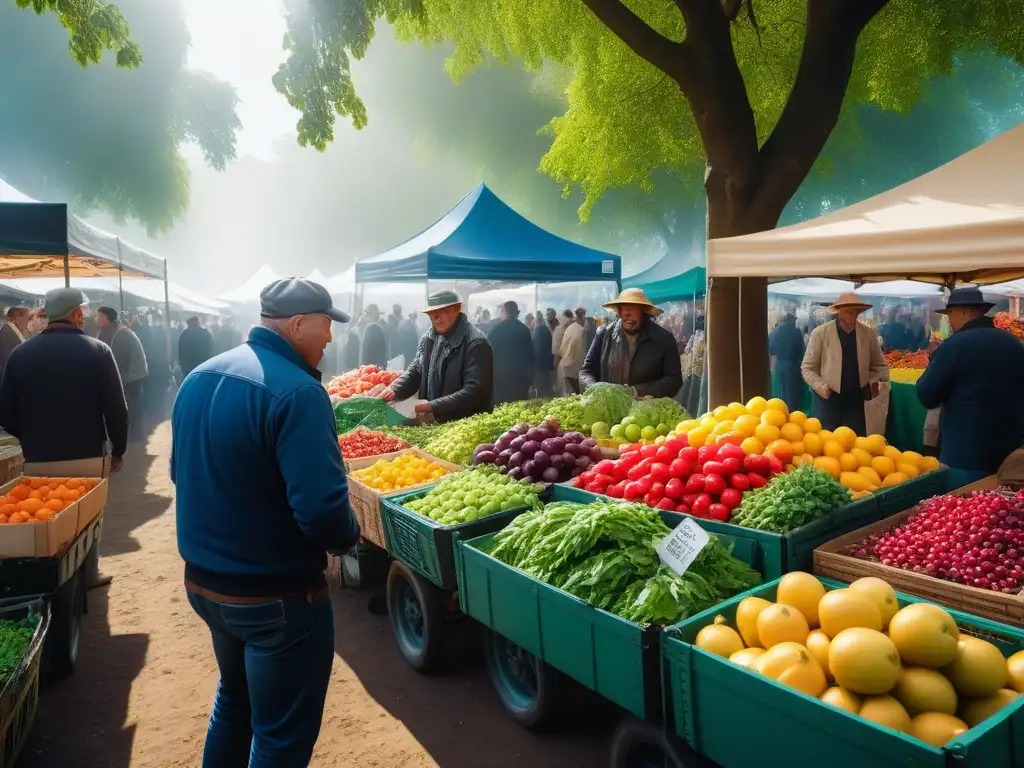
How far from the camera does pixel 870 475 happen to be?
3701 mm

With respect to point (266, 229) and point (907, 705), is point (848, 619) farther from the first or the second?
point (266, 229)

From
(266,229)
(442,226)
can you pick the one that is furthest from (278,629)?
(266,229)

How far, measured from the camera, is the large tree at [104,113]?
A: 26.1 m

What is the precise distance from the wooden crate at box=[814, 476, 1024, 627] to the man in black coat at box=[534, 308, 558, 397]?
12056mm

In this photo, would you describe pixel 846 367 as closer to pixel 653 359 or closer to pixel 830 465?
pixel 653 359

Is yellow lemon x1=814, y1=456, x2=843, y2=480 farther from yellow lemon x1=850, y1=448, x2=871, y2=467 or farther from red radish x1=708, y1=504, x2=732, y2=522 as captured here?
red radish x1=708, y1=504, x2=732, y2=522

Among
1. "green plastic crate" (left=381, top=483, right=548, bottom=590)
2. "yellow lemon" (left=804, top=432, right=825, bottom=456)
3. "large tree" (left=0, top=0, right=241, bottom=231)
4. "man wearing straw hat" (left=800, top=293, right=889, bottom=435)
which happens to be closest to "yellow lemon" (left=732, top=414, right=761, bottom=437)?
"yellow lemon" (left=804, top=432, right=825, bottom=456)

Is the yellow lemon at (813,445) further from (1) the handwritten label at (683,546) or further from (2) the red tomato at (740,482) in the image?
(1) the handwritten label at (683,546)

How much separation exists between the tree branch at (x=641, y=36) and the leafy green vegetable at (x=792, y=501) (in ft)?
13.9

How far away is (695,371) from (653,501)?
9740 mm

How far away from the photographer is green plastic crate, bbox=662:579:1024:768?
1.82 meters

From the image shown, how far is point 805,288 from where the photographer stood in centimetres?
1526

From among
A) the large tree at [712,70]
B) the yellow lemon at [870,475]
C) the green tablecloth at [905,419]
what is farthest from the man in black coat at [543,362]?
the yellow lemon at [870,475]

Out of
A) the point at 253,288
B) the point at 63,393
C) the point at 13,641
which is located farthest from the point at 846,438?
the point at 253,288
